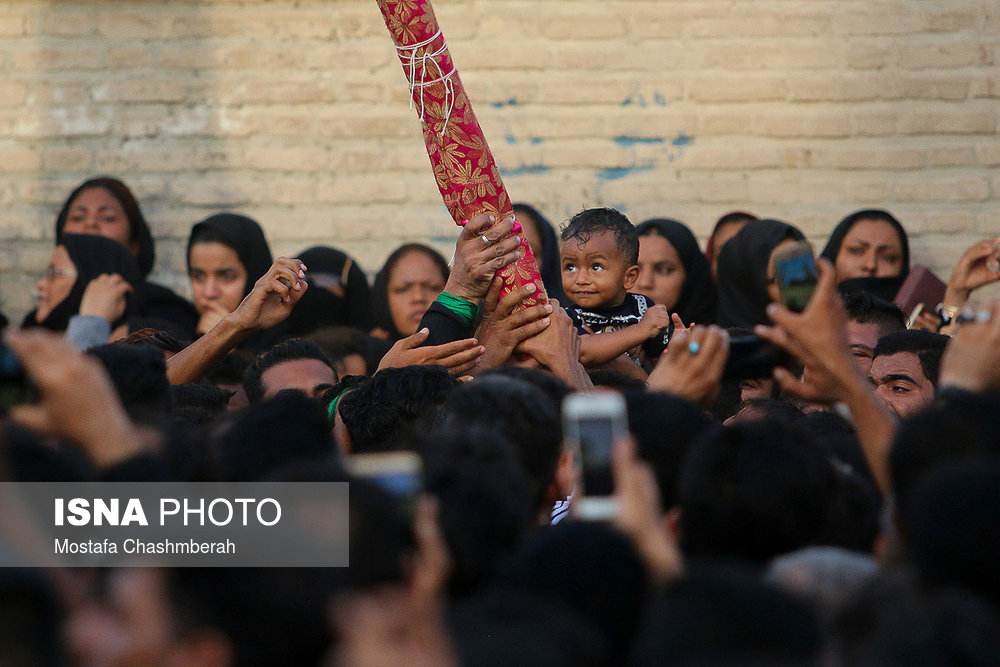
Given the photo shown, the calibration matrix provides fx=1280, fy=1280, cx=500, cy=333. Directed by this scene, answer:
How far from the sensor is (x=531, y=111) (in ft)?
20.1

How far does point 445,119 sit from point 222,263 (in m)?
2.36

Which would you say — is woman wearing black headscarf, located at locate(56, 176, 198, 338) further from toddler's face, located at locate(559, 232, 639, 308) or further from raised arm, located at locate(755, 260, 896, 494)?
raised arm, located at locate(755, 260, 896, 494)

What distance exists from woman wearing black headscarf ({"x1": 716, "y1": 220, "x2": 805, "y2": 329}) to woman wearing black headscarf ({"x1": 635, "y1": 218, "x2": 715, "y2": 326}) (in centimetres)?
8

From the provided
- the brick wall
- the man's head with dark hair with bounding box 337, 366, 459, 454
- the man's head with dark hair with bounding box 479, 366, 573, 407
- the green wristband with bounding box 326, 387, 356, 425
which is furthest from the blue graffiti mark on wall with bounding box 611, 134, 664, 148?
the man's head with dark hair with bounding box 479, 366, 573, 407

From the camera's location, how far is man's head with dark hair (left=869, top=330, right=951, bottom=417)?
3.82m

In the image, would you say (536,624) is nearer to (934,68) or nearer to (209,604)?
(209,604)

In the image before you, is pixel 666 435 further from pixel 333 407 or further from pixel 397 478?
pixel 333 407

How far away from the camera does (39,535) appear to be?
1.77 m

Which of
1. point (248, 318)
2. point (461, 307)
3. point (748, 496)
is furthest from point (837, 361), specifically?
point (248, 318)

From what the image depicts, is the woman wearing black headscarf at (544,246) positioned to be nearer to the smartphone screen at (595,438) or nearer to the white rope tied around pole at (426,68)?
the white rope tied around pole at (426,68)

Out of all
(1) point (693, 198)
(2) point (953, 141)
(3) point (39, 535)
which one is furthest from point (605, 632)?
(2) point (953, 141)

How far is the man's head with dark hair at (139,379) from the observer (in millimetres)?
2680

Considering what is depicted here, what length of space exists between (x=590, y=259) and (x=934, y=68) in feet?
8.67

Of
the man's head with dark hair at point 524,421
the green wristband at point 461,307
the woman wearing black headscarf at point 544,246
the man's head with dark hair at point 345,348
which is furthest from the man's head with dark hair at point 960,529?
the woman wearing black headscarf at point 544,246
